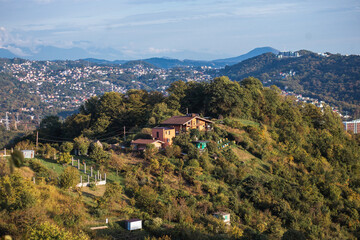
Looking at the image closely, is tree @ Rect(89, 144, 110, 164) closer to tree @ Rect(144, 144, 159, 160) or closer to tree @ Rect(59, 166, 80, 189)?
tree @ Rect(144, 144, 159, 160)

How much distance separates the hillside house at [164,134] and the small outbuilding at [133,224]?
10.3 m

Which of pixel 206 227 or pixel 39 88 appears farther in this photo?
pixel 39 88

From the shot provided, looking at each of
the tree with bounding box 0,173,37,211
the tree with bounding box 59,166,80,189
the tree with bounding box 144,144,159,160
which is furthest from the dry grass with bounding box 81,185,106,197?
the tree with bounding box 144,144,159,160

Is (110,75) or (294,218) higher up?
(110,75)

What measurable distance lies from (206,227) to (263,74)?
14019 centimetres

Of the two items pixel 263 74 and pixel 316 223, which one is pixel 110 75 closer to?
pixel 263 74

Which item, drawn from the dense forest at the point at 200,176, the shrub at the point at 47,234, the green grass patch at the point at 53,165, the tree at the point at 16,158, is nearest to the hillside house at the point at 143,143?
the dense forest at the point at 200,176

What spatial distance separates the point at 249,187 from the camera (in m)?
19.8

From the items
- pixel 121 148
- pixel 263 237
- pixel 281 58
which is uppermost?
pixel 281 58

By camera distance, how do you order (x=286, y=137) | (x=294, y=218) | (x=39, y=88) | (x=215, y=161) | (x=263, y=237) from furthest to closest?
(x=39, y=88), (x=286, y=137), (x=215, y=161), (x=294, y=218), (x=263, y=237)

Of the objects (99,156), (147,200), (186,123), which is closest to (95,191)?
(147,200)

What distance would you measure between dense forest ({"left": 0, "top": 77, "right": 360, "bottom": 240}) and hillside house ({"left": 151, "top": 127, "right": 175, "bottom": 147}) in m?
→ 0.81

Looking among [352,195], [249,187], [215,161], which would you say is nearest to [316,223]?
[249,187]

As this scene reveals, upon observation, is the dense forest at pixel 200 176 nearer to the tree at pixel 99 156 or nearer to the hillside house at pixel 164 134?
the tree at pixel 99 156
